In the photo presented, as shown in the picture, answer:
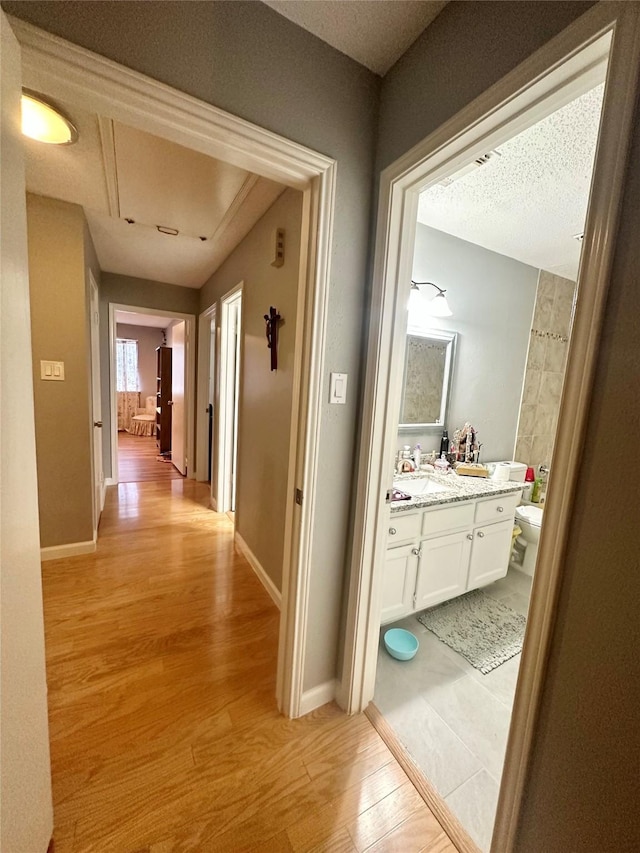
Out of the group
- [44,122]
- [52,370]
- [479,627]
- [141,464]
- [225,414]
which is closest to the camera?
[44,122]

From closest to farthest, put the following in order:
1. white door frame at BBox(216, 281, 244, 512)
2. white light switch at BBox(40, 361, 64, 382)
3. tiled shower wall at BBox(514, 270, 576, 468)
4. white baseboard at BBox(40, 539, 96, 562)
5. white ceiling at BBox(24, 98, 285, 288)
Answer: white ceiling at BBox(24, 98, 285, 288)
white light switch at BBox(40, 361, 64, 382)
white baseboard at BBox(40, 539, 96, 562)
tiled shower wall at BBox(514, 270, 576, 468)
white door frame at BBox(216, 281, 244, 512)

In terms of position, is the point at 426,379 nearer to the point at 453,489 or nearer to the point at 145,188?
the point at 453,489

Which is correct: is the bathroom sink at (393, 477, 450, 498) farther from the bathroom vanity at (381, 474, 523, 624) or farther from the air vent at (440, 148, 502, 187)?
the air vent at (440, 148, 502, 187)

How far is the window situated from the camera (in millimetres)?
7320

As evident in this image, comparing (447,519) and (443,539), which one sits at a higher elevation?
(447,519)

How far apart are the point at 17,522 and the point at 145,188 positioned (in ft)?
6.54

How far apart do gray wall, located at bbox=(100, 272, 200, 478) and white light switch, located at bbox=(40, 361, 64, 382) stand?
142 cm

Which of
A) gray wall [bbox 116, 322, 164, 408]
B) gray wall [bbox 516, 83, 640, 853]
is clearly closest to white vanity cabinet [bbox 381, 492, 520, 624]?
gray wall [bbox 516, 83, 640, 853]

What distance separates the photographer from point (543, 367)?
2.95 metres

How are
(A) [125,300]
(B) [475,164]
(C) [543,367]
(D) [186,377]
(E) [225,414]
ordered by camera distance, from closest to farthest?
(B) [475,164]
(C) [543,367]
(E) [225,414]
(A) [125,300]
(D) [186,377]

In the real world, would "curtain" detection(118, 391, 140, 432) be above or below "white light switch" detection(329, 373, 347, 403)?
below

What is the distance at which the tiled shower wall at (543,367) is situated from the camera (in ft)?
9.38

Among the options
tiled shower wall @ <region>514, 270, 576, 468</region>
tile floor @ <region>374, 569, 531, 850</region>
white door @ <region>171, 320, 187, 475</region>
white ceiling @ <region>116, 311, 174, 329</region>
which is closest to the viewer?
tile floor @ <region>374, 569, 531, 850</region>

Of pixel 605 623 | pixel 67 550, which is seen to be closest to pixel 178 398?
pixel 67 550
